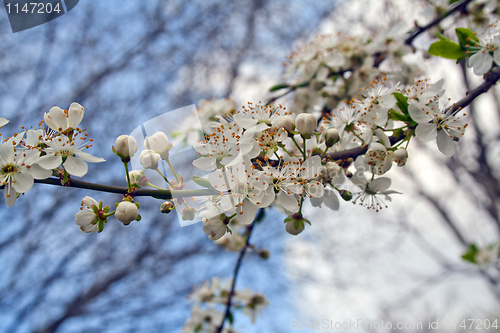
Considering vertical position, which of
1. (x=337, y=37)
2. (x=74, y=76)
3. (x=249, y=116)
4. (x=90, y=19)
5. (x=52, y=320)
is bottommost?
(x=249, y=116)

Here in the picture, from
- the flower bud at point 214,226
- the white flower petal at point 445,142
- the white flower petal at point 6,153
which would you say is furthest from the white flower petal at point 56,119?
the white flower petal at point 445,142

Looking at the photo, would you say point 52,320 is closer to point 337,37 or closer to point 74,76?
point 74,76

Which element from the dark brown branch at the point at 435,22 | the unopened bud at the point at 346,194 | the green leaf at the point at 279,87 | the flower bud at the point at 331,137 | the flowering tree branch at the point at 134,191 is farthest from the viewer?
the green leaf at the point at 279,87

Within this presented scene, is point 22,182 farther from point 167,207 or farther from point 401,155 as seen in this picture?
point 401,155

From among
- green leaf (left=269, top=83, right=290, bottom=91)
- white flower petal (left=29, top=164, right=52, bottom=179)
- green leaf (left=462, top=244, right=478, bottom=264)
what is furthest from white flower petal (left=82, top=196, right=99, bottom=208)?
green leaf (left=462, top=244, right=478, bottom=264)

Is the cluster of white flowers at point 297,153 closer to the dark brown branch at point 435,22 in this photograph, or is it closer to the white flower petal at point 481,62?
the white flower petal at point 481,62

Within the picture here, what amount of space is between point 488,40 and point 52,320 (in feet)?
16.8

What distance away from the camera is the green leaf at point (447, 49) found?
1141 mm

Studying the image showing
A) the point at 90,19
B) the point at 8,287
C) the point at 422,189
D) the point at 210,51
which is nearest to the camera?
the point at 8,287

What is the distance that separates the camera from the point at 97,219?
875mm

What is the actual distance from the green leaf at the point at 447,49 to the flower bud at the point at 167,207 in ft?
3.20

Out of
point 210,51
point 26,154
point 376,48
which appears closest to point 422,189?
point 210,51

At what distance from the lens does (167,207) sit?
2.86 ft

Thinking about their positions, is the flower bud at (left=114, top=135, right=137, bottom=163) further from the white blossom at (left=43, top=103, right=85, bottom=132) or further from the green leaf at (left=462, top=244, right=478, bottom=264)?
the green leaf at (left=462, top=244, right=478, bottom=264)
